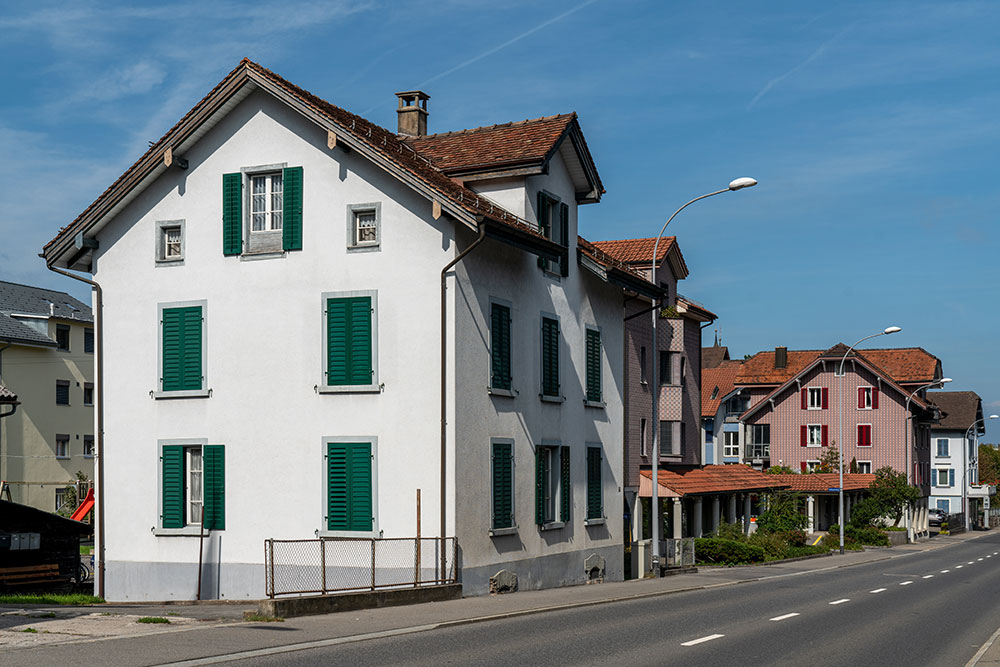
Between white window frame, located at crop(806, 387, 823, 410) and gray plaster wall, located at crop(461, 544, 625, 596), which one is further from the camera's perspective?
white window frame, located at crop(806, 387, 823, 410)

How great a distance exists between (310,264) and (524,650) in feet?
38.9

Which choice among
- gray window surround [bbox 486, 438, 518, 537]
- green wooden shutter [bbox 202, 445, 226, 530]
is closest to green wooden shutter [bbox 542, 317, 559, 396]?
gray window surround [bbox 486, 438, 518, 537]

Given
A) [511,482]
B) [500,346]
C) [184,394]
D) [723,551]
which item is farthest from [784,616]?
[723,551]

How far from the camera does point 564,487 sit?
27766 mm

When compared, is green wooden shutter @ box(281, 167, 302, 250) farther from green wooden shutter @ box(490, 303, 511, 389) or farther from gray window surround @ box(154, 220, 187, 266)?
green wooden shutter @ box(490, 303, 511, 389)

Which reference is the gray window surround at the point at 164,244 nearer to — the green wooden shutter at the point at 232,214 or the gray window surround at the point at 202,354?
the gray window surround at the point at 202,354

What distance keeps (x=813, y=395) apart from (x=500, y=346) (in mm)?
60444

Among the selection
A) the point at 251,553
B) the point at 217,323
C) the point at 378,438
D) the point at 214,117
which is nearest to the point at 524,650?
the point at 378,438

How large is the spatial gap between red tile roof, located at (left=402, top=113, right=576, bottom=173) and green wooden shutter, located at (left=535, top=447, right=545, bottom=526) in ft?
21.9

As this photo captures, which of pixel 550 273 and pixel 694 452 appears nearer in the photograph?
pixel 550 273

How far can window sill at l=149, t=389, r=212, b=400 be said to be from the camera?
24484 millimetres

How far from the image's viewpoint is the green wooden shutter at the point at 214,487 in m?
24.1

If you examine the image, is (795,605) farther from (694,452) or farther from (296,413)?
(694,452)

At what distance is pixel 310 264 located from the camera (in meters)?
23.7
